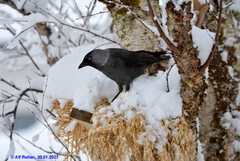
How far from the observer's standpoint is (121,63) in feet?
6.42

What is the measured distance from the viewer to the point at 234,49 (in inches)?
108

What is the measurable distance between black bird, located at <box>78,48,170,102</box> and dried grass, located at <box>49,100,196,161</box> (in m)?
0.31

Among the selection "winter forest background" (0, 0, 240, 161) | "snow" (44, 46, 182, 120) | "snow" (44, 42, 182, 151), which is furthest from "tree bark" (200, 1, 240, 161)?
"snow" (44, 46, 182, 120)

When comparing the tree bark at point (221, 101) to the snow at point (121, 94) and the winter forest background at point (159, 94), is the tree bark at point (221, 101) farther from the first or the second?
the snow at point (121, 94)

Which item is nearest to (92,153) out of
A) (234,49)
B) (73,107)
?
(73,107)

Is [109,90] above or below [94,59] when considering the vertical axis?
below

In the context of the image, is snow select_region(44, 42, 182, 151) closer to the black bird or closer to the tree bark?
the black bird

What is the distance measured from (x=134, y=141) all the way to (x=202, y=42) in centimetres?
71

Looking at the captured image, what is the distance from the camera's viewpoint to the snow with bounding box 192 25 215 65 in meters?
1.45

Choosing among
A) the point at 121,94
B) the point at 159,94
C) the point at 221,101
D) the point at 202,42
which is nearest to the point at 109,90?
the point at 121,94

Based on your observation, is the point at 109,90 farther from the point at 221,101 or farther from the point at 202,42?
the point at 221,101

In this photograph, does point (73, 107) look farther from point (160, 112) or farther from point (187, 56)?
point (187, 56)

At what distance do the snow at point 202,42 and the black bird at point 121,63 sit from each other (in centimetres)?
44

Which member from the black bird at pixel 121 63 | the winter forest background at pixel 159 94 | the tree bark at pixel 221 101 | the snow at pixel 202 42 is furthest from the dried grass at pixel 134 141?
the tree bark at pixel 221 101
